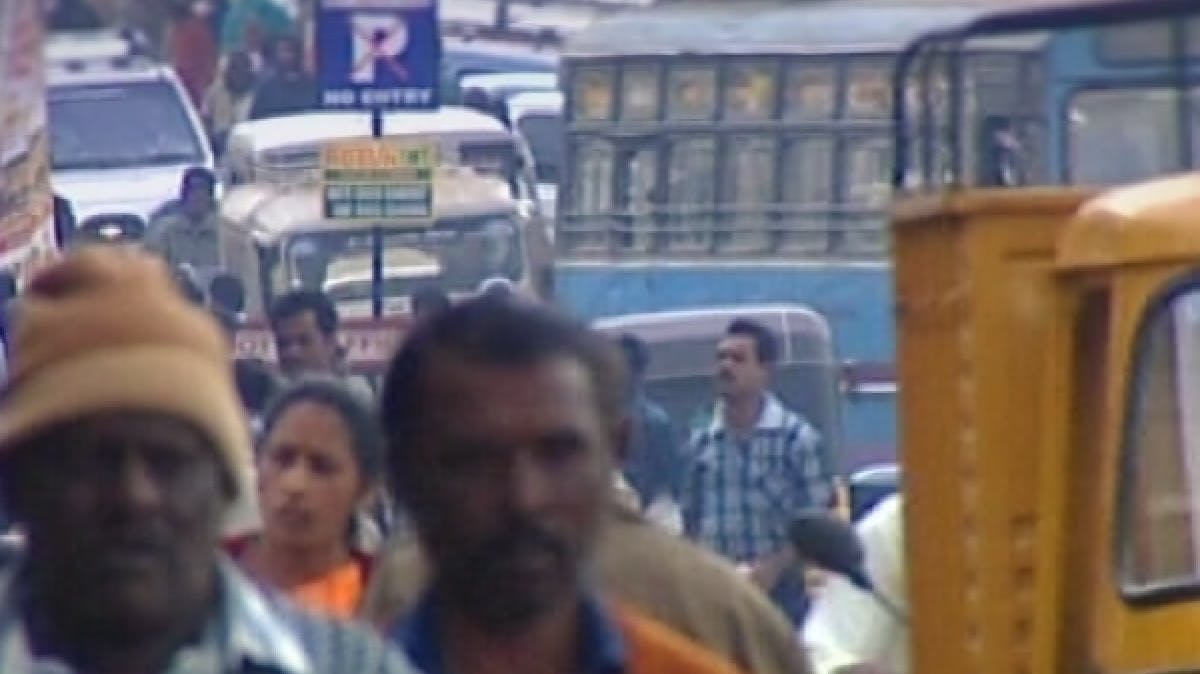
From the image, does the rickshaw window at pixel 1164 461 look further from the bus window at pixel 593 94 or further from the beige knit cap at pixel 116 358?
the bus window at pixel 593 94

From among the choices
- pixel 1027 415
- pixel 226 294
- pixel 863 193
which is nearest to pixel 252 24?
pixel 863 193

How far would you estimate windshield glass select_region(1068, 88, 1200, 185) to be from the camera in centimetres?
1320

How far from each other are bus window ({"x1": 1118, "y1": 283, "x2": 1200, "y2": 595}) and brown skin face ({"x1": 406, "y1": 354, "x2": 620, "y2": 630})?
3481 millimetres

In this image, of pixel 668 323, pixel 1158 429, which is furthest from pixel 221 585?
pixel 668 323

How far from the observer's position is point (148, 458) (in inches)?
162

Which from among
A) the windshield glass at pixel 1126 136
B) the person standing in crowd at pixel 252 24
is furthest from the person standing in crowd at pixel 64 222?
the person standing in crowd at pixel 252 24

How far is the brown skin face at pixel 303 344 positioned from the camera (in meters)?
14.5

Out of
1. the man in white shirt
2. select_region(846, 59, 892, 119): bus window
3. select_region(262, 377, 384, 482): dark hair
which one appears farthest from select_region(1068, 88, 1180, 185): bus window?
select_region(846, 59, 892, 119): bus window

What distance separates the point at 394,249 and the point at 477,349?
22.3 meters

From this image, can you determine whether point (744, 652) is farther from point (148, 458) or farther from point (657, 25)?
point (657, 25)

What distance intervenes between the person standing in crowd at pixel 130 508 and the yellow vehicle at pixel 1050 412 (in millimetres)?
3948

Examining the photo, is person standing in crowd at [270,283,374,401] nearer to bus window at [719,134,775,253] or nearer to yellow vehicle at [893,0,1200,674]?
yellow vehicle at [893,0,1200,674]

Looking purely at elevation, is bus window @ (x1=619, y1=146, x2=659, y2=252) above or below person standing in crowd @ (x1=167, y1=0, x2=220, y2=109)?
above

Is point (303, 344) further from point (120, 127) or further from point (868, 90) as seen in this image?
point (120, 127)
